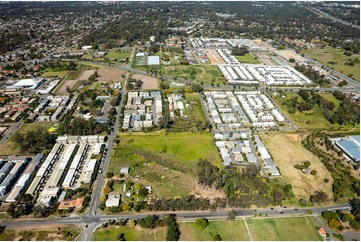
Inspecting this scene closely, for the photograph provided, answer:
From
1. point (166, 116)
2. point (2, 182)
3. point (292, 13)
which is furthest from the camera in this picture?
point (292, 13)

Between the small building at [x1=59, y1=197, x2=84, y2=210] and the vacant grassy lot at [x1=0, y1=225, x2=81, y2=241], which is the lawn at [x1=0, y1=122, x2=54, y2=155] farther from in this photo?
the vacant grassy lot at [x1=0, y1=225, x2=81, y2=241]

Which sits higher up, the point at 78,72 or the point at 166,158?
the point at 166,158

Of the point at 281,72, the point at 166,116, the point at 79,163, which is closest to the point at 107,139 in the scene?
the point at 79,163

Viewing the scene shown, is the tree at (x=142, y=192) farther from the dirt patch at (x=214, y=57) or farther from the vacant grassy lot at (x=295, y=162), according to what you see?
the dirt patch at (x=214, y=57)

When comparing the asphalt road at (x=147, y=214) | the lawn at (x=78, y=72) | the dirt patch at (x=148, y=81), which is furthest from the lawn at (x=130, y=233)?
the lawn at (x=78, y=72)

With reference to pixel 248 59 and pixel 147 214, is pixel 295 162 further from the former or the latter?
pixel 248 59

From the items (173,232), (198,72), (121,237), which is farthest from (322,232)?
(198,72)

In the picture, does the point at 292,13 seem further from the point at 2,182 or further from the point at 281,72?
the point at 2,182
